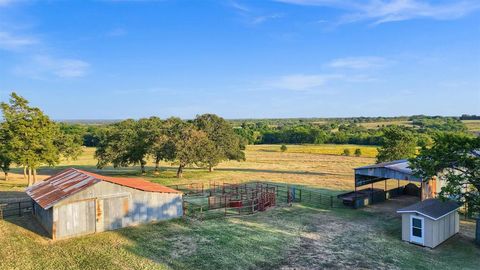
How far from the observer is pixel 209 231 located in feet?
77.4

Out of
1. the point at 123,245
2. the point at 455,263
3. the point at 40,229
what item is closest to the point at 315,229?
the point at 455,263

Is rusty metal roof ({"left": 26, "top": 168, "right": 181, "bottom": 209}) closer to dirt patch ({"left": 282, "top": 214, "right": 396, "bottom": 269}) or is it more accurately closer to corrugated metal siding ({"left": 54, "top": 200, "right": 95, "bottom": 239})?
corrugated metal siding ({"left": 54, "top": 200, "right": 95, "bottom": 239})

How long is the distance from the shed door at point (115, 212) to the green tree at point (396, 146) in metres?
34.3

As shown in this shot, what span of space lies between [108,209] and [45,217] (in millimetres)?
4090

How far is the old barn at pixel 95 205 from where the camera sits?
2186 centimetres

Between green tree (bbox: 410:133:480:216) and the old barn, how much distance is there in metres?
17.4

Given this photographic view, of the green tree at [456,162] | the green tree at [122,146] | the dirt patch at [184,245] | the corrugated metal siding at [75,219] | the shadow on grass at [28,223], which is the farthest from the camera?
the green tree at [122,146]

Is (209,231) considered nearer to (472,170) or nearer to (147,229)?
(147,229)

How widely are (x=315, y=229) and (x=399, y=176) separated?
32.3 ft

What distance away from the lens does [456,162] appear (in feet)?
71.4

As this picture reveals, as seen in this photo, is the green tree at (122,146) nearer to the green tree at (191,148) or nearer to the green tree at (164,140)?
the green tree at (164,140)

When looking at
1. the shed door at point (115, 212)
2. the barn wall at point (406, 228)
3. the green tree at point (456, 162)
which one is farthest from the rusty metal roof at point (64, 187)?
the green tree at point (456, 162)

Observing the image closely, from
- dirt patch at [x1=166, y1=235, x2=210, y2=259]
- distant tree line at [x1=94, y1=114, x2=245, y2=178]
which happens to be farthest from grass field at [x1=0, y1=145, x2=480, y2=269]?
distant tree line at [x1=94, y1=114, x2=245, y2=178]

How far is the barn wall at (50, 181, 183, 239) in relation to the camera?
21938 mm
